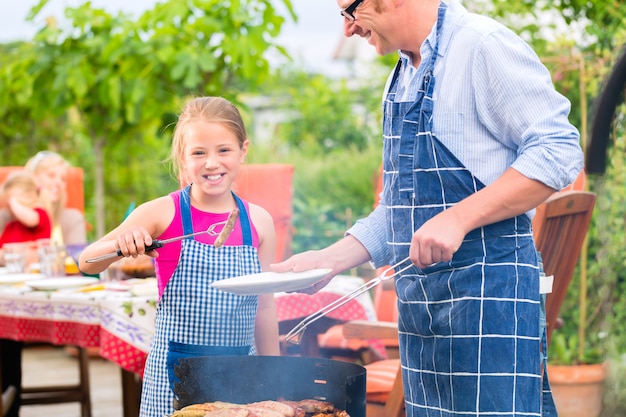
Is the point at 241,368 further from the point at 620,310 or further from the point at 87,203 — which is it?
the point at 87,203

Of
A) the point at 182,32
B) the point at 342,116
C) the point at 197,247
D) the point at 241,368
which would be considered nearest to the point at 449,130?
the point at 241,368

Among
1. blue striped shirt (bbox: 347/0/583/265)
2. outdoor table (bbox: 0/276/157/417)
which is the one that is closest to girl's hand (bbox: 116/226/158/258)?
blue striped shirt (bbox: 347/0/583/265)

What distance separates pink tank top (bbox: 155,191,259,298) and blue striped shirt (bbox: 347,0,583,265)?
0.80 meters

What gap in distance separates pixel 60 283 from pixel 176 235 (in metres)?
1.11

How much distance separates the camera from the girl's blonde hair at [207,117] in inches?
92.0

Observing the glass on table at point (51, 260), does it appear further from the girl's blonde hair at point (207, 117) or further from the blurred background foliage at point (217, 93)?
the girl's blonde hair at point (207, 117)

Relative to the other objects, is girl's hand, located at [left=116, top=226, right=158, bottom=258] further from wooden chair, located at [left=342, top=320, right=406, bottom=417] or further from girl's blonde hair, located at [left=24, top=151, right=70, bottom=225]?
girl's blonde hair, located at [left=24, top=151, right=70, bottom=225]

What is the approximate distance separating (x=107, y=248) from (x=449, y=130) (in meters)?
0.95

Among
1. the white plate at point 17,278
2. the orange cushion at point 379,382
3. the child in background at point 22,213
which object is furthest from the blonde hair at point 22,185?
the orange cushion at point 379,382

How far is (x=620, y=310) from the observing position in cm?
406

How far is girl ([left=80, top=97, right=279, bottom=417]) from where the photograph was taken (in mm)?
2293

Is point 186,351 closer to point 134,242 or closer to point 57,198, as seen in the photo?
point 134,242

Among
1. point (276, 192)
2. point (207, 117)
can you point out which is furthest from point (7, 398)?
point (207, 117)

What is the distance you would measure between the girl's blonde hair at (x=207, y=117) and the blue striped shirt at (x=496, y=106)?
28.6 inches
